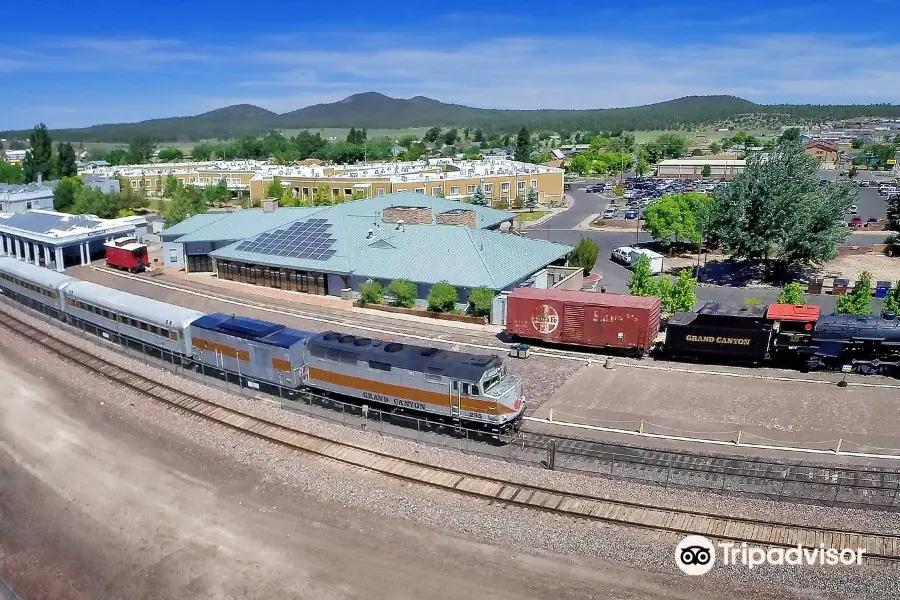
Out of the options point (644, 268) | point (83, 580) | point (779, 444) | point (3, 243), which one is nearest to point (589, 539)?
point (779, 444)

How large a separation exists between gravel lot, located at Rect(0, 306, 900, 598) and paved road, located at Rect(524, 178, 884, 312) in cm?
3407

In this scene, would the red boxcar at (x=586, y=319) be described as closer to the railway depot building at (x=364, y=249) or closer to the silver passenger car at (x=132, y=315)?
the railway depot building at (x=364, y=249)

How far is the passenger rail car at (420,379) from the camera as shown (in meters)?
28.7

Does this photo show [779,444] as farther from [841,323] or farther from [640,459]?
[841,323]

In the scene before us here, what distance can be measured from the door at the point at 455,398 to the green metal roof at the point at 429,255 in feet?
66.6

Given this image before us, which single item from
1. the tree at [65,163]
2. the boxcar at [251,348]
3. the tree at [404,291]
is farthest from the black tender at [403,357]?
the tree at [65,163]

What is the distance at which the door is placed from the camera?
28.8 metres

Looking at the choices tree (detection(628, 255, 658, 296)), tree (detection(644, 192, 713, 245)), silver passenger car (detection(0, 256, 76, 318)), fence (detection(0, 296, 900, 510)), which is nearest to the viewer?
fence (detection(0, 296, 900, 510))

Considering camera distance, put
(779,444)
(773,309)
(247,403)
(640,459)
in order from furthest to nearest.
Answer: (773,309) → (247,403) → (779,444) → (640,459)

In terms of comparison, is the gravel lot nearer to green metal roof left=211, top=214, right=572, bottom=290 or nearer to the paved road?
green metal roof left=211, top=214, right=572, bottom=290

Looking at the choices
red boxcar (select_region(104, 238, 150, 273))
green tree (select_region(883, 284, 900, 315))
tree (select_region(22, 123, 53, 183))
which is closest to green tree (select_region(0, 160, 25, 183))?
tree (select_region(22, 123, 53, 183))

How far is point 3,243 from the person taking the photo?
7844 centimetres

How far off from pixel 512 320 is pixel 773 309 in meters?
14.7

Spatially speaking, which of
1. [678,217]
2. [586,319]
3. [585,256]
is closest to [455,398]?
[586,319]
